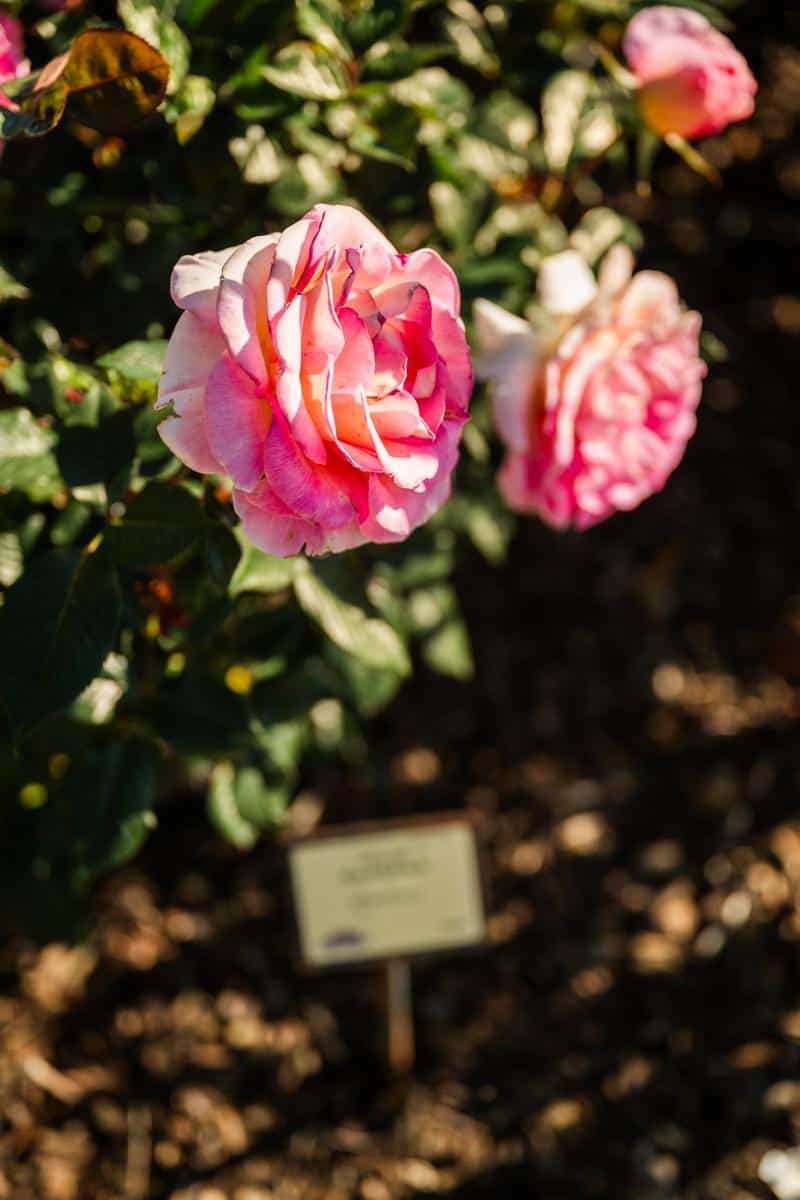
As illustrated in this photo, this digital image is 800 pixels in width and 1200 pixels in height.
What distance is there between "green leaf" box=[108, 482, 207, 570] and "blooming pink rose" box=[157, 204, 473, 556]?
0.47ft

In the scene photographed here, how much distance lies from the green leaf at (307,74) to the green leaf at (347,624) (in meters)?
0.36

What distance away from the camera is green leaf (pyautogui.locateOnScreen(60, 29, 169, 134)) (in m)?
0.69

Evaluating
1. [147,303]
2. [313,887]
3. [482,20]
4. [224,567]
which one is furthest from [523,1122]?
[482,20]

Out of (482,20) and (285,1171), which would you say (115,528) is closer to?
(482,20)

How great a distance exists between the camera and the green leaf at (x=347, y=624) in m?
0.94

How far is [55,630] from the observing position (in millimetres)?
770

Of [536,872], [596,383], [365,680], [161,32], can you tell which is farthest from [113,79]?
[536,872]

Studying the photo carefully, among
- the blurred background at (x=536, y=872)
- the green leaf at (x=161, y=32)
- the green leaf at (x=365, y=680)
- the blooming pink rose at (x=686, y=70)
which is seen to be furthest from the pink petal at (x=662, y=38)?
the green leaf at (x=365, y=680)

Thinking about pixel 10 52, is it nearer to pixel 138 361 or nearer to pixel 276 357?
pixel 138 361

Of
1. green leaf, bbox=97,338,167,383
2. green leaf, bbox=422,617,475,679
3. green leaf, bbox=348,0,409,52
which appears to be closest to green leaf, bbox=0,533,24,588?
green leaf, bbox=97,338,167,383

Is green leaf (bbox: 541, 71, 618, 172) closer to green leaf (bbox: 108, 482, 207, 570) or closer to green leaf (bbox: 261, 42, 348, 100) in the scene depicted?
green leaf (bbox: 261, 42, 348, 100)

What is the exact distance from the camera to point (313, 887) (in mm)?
1263

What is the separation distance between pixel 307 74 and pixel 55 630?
1.50ft

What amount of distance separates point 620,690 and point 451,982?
560 mm
